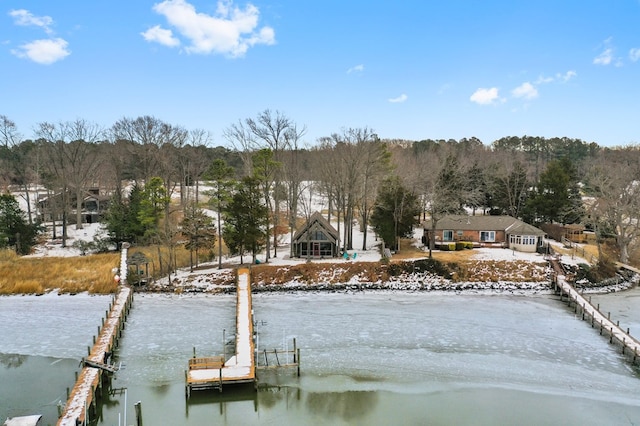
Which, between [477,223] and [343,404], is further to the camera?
[477,223]

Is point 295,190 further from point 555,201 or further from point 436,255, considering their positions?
point 555,201

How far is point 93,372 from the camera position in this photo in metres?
18.4

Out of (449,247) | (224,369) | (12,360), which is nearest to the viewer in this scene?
(224,369)

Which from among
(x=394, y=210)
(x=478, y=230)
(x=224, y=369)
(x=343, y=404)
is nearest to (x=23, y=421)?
(x=224, y=369)

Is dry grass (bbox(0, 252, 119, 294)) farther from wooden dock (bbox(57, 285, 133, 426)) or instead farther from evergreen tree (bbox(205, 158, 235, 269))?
evergreen tree (bbox(205, 158, 235, 269))

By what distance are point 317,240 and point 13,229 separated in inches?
1121

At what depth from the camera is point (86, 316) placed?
28172 mm

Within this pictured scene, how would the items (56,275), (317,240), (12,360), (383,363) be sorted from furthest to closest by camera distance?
(317,240) < (56,275) < (12,360) < (383,363)

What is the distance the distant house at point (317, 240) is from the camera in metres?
41.0

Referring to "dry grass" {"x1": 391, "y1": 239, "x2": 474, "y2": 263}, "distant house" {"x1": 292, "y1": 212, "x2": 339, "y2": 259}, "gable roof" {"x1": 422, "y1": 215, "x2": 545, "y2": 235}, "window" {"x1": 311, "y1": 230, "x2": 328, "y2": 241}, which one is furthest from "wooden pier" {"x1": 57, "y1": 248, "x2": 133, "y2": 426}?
"gable roof" {"x1": 422, "y1": 215, "x2": 545, "y2": 235}

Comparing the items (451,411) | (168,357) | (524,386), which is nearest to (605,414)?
(524,386)

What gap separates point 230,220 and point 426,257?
1713 centimetres

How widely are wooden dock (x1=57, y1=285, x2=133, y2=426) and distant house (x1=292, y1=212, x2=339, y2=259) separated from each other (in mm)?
17658

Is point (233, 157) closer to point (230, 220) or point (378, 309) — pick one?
point (230, 220)
